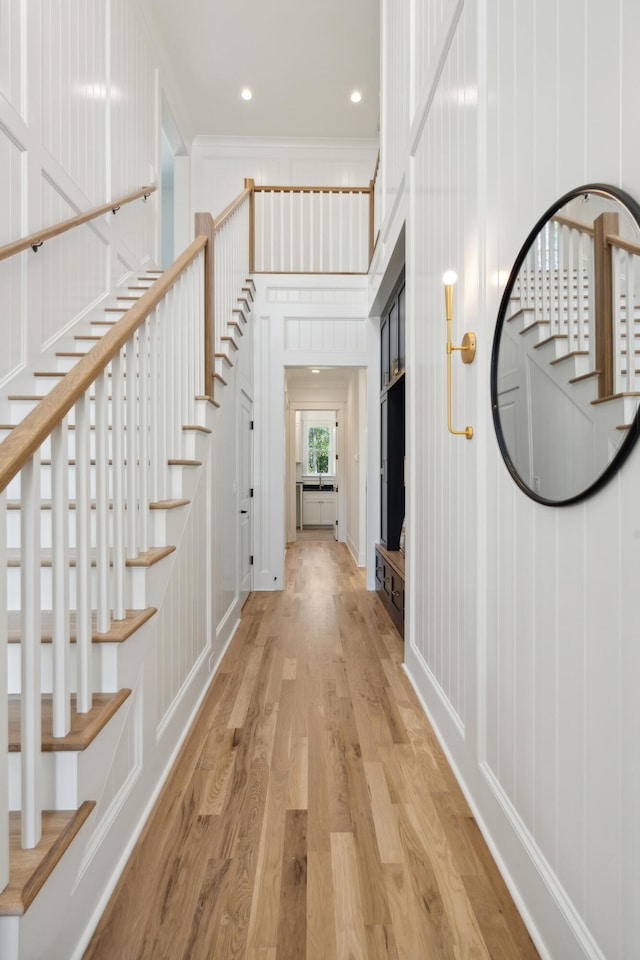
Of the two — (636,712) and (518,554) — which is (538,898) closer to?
(636,712)

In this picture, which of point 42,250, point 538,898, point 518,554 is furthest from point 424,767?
point 42,250

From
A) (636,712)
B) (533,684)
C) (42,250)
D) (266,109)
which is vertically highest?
(266,109)

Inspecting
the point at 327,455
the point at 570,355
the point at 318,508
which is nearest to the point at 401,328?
the point at 570,355

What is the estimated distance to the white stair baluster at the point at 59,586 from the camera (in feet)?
3.93

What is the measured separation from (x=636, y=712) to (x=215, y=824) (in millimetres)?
1383

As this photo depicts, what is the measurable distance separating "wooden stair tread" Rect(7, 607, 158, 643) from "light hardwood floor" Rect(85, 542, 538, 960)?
2.19 feet

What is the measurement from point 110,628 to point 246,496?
307 centimetres

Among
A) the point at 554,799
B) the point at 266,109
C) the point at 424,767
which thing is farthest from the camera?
the point at 266,109

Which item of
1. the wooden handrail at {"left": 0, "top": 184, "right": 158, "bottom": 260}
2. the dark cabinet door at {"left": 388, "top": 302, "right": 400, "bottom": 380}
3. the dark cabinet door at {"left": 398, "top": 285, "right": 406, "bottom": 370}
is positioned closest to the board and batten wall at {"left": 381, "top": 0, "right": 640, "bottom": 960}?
the dark cabinet door at {"left": 398, "top": 285, "right": 406, "bottom": 370}

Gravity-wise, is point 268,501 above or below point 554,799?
above

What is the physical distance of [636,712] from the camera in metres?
0.86

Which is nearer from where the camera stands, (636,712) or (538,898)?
(636,712)

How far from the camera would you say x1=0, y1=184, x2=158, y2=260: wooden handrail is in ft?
7.90

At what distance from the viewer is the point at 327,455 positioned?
439 inches
